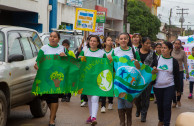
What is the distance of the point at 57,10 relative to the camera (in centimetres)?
3094

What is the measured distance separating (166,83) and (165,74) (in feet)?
0.56

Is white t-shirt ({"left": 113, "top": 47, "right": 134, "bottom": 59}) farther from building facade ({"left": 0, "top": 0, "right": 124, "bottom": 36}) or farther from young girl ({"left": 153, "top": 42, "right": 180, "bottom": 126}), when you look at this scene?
building facade ({"left": 0, "top": 0, "right": 124, "bottom": 36})

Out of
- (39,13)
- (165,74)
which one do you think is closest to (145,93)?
(165,74)

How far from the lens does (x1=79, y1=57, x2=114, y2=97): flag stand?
782cm

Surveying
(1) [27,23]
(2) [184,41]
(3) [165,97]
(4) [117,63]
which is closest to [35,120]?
(4) [117,63]

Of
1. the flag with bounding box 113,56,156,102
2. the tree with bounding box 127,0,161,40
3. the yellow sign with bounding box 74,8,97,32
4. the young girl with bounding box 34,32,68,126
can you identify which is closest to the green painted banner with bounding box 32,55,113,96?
the young girl with bounding box 34,32,68,126

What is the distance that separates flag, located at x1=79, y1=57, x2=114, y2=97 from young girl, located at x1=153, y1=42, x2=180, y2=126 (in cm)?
96

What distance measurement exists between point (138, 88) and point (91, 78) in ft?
3.64

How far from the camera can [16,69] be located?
7152 millimetres

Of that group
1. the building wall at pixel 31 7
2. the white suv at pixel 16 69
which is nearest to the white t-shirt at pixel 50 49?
the white suv at pixel 16 69

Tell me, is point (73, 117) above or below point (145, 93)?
below

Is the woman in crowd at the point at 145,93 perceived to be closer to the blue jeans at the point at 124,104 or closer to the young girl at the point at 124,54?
the young girl at the point at 124,54

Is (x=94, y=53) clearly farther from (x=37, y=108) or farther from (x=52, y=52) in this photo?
(x=37, y=108)

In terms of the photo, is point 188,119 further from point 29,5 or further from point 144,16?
point 144,16
